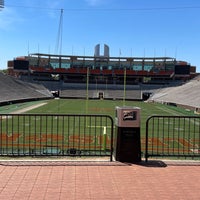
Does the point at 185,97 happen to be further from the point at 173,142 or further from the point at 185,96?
the point at 173,142

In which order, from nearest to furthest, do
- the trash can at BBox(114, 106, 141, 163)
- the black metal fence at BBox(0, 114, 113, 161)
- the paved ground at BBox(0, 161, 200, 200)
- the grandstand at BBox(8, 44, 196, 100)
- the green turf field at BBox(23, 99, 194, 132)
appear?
the paved ground at BBox(0, 161, 200, 200) < the trash can at BBox(114, 106, 141, 163) < the black metal fence at BBox(0, 114, 113, 161) < the green turf field at BBox(23, 99, 194, 132) < the grandstand at BBox(8, 44, 196, 100)

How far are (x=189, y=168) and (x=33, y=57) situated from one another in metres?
103

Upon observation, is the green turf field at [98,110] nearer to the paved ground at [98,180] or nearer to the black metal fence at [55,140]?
the black metal fence at [55,140]

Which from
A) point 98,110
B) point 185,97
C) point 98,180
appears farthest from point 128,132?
point 185,97

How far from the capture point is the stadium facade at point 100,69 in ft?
338

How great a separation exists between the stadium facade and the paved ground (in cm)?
9325

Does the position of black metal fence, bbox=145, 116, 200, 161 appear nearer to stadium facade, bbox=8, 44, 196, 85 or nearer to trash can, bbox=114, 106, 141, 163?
trash can, bbox=114, 106, 141, 163

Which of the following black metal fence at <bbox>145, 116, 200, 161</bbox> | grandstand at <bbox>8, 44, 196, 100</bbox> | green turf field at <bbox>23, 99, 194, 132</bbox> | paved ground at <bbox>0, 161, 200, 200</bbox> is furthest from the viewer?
grandstand at <bbox>8, 44, 196, 100</bbox>

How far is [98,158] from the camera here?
8.90 metres

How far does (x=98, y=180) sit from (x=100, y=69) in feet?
323

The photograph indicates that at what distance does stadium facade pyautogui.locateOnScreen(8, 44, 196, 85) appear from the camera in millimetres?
102938

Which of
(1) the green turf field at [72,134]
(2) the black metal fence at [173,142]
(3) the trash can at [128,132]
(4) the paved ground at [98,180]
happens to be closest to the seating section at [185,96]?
(1) the green turf field at [72,134]

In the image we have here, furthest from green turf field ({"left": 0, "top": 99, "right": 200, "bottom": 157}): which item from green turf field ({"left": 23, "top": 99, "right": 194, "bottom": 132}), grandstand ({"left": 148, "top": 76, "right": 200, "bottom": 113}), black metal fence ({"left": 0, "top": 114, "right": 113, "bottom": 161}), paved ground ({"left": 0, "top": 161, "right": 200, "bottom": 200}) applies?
grandstand ({"left": 148, "top": 76, "right": 200, "bottom": 113})

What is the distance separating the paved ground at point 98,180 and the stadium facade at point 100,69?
93254 mm
